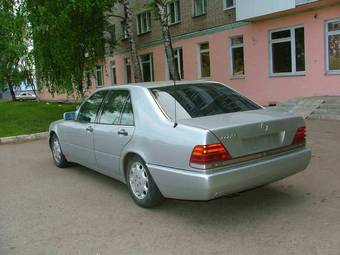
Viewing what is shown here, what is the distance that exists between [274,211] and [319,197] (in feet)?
2.55

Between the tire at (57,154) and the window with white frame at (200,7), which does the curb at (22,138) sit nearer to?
the tire at (57,154)

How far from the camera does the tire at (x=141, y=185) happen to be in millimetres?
4984

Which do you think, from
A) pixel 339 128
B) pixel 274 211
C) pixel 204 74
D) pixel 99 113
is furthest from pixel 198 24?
pixel 274 211

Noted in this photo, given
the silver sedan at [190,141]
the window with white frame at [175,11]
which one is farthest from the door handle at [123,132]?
the window with white frame at [175,11]

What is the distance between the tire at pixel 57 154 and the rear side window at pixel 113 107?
1.91 m

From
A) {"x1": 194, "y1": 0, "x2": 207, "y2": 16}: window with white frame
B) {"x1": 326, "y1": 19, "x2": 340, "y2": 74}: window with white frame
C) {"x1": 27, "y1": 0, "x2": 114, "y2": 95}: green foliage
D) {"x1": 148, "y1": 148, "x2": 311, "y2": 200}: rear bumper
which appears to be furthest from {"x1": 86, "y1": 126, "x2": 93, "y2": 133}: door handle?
{"x1": 194, "y1": 0, "x2": 207, "y2": 16}: window with white frame

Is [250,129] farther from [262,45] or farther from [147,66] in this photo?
[147,66]

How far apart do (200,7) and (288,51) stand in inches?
250

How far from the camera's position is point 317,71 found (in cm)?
1531

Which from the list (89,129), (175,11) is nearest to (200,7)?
(175,11)

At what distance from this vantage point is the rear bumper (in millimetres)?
4250

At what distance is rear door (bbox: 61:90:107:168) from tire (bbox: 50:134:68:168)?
35cm

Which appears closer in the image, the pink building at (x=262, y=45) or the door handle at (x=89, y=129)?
the door handle at (x=89, y=129)

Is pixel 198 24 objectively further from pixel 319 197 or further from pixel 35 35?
pixel 319 197
